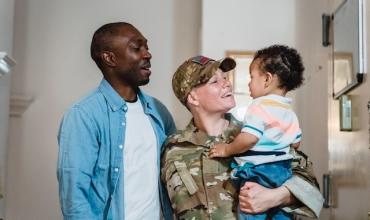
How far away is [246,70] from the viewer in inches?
103

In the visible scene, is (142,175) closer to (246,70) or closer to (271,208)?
(271,208)

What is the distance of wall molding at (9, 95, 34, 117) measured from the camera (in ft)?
9.77

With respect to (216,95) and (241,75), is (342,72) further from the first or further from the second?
(241,75)

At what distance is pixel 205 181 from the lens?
1695 millimetres

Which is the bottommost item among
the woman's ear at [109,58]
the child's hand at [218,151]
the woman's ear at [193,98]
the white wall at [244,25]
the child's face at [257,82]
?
the child's hand at [218,151]

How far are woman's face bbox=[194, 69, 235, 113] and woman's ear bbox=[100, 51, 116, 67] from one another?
288 mm

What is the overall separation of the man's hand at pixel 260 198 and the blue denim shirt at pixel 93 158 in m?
0.38

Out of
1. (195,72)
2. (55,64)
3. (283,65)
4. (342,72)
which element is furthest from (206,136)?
(55,64)

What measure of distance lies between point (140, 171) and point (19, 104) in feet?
4.82

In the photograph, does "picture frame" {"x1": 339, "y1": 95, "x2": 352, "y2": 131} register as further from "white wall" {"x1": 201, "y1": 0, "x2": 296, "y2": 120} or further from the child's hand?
"white wall" {"x1": 201, "y1": 0, "x2": 296, "y2": 120}

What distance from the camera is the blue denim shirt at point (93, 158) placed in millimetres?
1638

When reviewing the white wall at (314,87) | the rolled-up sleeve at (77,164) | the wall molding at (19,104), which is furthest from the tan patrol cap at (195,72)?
the wall molding at (19,104)

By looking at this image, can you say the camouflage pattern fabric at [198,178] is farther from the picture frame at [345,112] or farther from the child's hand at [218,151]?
the picture frame at [345,112]

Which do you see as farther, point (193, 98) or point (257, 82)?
point (193, 98)
